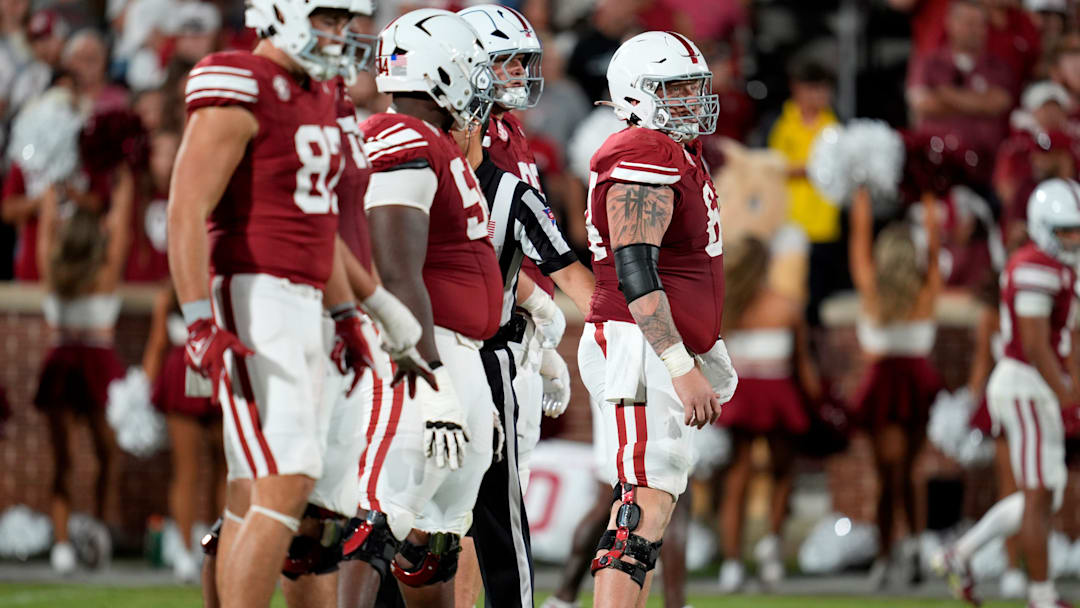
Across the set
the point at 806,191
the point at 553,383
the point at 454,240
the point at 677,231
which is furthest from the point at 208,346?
A: the point at 806,191

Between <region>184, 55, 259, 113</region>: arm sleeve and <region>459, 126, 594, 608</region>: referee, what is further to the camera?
<region>459, 126, 594, 608</region>: referee

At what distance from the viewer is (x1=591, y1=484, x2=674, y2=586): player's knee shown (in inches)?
219

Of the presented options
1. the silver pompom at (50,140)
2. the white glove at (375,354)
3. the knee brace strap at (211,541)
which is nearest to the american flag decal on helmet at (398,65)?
the white glove at (375,354)

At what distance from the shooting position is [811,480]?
459 inches

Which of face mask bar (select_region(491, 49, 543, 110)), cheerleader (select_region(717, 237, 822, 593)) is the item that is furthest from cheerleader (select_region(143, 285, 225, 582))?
face mask bar (select_region(491, 49, 543, 110))

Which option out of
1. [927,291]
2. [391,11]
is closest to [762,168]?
[927,291]

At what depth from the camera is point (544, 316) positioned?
6.31 m

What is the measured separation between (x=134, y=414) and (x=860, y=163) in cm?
468

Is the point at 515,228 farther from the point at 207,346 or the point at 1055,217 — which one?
the point at 1055,217

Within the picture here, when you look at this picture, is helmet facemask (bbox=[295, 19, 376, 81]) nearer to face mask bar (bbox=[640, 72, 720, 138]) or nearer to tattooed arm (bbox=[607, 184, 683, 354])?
tattooed arm (bbox=[607, 184, 683, 354])

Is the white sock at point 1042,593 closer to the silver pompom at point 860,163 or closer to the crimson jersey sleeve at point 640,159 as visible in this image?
the silver pompom at point 860,163

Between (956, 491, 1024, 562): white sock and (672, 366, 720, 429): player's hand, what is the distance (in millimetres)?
4221

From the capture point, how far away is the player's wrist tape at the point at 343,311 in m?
5.01

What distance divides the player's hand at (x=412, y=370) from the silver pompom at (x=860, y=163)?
6.12 meters
